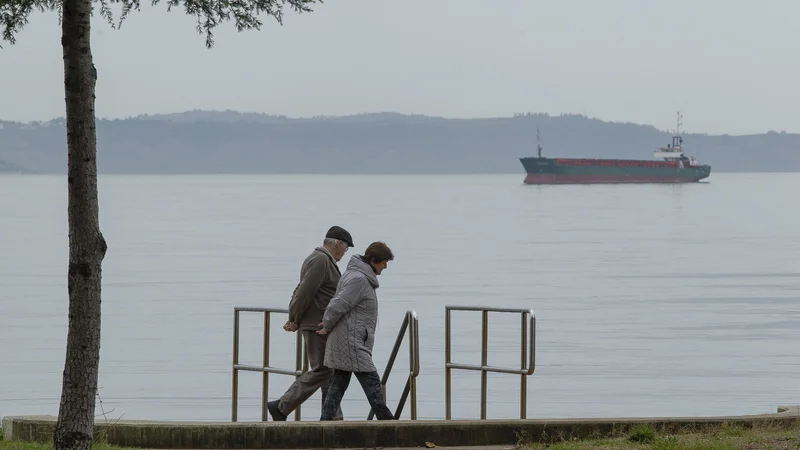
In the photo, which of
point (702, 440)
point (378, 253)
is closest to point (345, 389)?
point (378, 253)

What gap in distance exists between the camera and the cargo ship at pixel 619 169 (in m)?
164

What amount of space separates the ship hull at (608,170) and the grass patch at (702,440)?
154m

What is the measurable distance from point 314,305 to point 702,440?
279 centimetres

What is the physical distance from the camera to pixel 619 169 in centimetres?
16675

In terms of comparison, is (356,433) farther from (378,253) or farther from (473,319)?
(473,319)

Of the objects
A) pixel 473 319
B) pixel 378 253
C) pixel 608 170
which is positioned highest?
pixel 608 170

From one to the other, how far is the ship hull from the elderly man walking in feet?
504

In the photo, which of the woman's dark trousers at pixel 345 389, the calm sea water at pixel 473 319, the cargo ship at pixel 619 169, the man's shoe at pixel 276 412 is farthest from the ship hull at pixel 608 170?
the woman's dark trousers at pixel 345 389

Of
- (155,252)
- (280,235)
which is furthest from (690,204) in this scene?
(155,252)

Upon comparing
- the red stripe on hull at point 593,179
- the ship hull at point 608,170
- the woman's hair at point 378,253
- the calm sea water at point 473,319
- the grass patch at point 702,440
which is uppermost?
the ship hull at point 608,170

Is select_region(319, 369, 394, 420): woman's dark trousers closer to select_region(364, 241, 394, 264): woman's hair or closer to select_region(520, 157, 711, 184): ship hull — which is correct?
select_region(364, 241, 394, 264): woman's hair

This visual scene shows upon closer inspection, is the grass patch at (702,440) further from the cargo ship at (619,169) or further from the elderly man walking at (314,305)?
the cargo ship at (619,169)

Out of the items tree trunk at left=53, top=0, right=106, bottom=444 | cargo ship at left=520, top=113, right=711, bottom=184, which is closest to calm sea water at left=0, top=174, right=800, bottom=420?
tree trunk at left=53, top=0, right=106, bottom=444

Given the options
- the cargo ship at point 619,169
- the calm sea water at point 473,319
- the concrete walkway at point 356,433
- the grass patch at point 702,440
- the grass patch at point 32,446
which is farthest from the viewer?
the cargo ship at point 619,169
